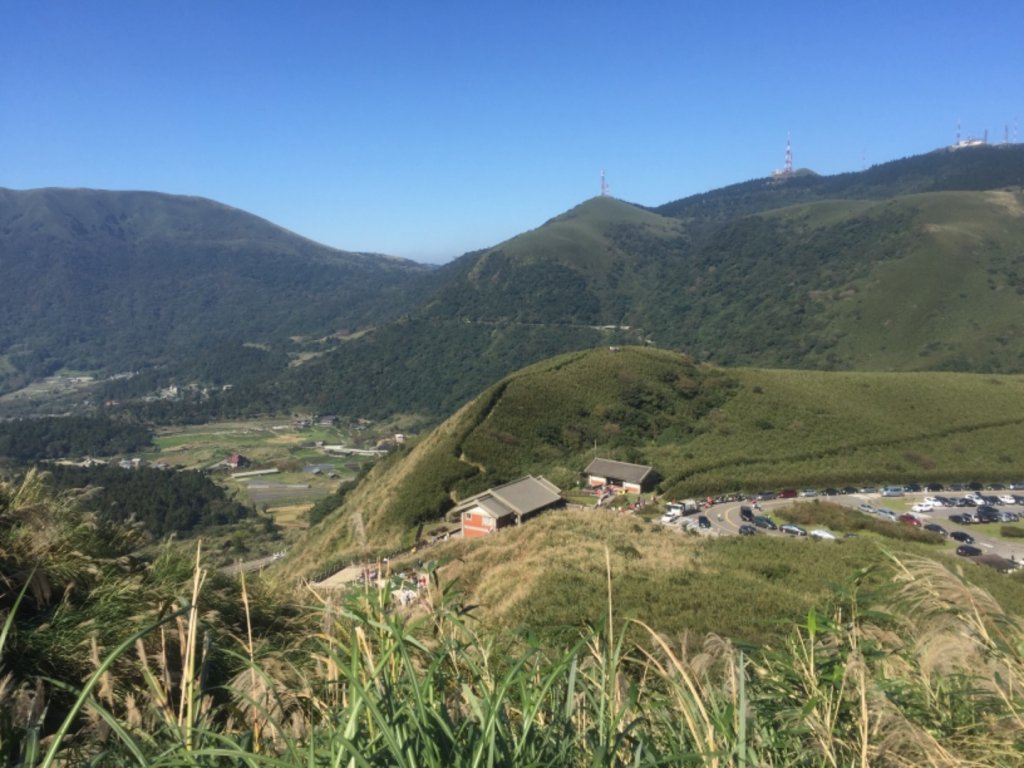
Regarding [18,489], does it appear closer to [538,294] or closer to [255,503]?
[255,503]

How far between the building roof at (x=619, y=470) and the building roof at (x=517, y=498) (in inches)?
199

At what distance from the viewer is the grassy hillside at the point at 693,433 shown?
31156 millimetres

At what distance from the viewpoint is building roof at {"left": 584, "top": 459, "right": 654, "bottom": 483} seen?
31234mm

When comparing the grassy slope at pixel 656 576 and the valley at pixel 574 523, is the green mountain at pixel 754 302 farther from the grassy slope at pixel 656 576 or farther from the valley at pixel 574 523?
the grassy slope at pixel 656 576

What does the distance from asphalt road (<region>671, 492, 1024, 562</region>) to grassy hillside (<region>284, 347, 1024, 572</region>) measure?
2188mm

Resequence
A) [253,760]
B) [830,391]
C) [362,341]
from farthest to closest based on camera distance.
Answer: [362,341], [830,391], [253,760]

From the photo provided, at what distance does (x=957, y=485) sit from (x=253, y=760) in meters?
39.6

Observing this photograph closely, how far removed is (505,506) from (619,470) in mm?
9526

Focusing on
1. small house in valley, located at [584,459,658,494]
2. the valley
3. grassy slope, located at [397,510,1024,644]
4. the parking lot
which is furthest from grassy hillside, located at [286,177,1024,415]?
grassy slope, located at [397,510,1024,644]

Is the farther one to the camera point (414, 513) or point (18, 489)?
point (414, 513)

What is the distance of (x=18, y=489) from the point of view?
4043mm

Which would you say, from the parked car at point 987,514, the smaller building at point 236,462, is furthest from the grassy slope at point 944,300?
the smaller building at point 236,462

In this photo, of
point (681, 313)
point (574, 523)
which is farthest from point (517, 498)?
point (681, 313)

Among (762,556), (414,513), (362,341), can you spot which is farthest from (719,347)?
(762,556)
